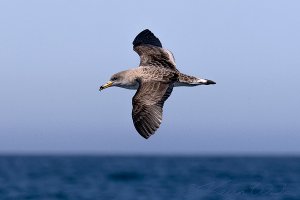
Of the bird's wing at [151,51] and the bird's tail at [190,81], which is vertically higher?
the bird's wing at [151,51]

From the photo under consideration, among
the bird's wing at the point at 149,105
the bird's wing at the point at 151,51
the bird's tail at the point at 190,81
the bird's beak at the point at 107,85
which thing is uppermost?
the bird's wing at the point at 151,51

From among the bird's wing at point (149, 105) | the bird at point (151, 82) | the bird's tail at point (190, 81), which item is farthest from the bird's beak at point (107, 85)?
the bird's tail at point (190, 81)

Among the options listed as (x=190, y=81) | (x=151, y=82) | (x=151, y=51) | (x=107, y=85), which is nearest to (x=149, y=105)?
(x=151, y=82)

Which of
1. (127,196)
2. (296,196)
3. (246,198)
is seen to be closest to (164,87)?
(246,198)

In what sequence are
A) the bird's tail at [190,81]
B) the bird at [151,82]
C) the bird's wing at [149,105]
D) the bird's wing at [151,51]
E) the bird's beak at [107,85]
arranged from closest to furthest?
the bird's wing at [149,105], the bird at [151,82], the bird's tail at [190,81], the bird's beak at [107,85], the bird's wing at [151,51]

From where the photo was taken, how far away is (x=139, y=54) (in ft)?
67.8

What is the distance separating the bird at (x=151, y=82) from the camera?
1720 centimetres

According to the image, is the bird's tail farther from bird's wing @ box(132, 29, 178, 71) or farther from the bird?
bird's wing @ box(132, 29, 178, 71)

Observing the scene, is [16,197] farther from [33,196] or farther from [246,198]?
[246,198]

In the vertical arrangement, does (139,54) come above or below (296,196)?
above

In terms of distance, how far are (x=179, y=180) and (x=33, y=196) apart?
14.4m

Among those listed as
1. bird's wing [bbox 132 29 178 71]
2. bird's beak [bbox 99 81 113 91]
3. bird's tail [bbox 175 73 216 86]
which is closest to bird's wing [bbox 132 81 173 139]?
bird's tail [bbox 175 73 216 86]

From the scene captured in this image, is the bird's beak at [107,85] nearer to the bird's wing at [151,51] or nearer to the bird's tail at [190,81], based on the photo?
the bird's wing at [151,51]

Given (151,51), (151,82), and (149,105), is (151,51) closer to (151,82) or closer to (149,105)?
(151,82)
